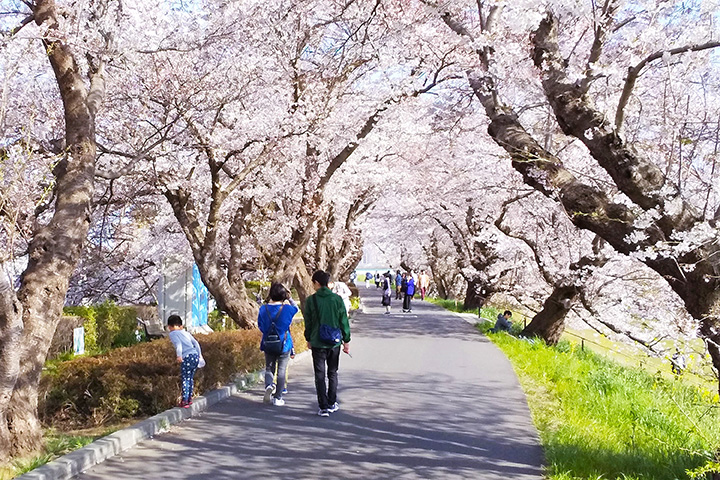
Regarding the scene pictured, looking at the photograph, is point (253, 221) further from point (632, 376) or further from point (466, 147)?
point (632, 376)

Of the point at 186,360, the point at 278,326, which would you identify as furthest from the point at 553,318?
the point at 186,360

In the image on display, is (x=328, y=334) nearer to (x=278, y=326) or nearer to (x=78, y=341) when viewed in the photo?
(x=278, y=326)

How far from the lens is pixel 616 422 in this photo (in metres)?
8.57

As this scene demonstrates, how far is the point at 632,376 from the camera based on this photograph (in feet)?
43.0

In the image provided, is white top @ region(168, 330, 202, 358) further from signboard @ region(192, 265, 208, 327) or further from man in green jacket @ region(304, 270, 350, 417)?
signboard @ region(192, 265, 208, 327)

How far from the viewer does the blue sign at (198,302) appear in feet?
69.2

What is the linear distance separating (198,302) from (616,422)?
50.4ft

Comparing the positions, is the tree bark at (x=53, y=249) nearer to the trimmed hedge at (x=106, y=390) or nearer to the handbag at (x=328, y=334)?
the trimmed hedge at (x=106, y=390)

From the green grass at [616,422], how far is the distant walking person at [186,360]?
3.86m

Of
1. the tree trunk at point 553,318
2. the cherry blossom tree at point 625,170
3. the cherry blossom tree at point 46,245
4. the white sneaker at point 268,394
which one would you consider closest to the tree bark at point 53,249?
the cherry blossom tree at point 46,245

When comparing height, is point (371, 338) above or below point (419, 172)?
below

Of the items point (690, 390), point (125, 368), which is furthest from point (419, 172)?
point (125, 368)

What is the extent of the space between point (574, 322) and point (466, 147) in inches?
340

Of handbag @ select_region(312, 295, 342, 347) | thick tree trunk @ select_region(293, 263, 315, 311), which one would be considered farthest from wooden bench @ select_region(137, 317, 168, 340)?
handbag @ select_region(312, 295, 342, 347)
